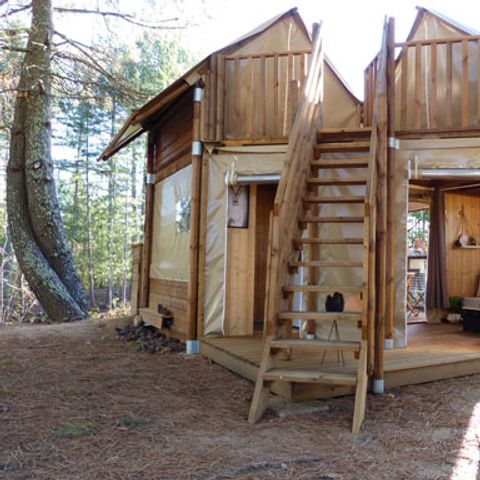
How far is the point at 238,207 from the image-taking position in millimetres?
5945

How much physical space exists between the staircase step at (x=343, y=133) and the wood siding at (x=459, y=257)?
3.39 m

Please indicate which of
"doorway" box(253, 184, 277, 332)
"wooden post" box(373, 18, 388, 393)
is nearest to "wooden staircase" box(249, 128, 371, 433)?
"wooden post" box(373, 18, 388, 393)

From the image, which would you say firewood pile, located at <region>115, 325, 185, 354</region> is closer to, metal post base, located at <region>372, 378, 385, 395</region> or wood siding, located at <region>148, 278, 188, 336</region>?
wood siding, located at <region>148, 278, 188, 336</region>

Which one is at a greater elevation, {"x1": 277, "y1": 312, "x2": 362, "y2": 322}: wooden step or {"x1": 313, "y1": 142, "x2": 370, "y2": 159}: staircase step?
{"x1": 313, "y1": 142, "x2": 370, "y2": 159}: staircase step

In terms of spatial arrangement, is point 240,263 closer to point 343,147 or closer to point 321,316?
point 343,147

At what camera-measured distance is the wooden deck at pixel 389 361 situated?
3.98 m

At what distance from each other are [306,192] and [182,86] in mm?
2070

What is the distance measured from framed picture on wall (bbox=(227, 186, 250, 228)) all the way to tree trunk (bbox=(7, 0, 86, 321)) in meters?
5.09

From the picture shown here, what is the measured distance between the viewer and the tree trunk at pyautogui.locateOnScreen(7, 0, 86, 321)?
9.32m

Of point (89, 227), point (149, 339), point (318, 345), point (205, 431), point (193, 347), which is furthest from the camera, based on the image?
point (89, 227)

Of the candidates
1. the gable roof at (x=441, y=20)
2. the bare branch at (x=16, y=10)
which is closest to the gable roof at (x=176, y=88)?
the gable roof at (x=441, y=20)

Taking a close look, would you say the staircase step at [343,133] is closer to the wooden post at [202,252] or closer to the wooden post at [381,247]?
the wooden post at [381,247]

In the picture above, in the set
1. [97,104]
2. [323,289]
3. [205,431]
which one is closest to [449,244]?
[323,289]

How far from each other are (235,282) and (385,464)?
3380 mm
